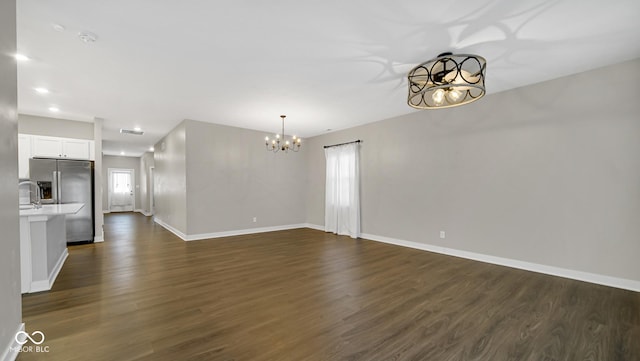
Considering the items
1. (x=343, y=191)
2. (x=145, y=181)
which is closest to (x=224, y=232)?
(x=343, y=191)

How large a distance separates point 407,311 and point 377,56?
9.28 feet

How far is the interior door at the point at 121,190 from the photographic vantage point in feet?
38.5

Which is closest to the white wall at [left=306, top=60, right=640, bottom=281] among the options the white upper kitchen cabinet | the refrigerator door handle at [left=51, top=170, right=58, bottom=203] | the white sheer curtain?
the white sheer curtain

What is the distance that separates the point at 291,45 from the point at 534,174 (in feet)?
12.8

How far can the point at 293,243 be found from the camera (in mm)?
5625

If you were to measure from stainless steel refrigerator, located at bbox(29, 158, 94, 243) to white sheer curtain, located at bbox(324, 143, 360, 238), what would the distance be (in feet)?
17.8

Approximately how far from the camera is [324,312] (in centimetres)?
255

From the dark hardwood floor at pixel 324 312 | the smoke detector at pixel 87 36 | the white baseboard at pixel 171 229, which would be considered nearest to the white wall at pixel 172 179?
the white baseboard at pixel 171 229

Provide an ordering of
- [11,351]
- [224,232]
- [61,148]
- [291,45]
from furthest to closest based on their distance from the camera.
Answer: [224,232]
[61,148]
[291,45]
[11,351]

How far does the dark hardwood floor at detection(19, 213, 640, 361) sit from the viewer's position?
1.97 meters

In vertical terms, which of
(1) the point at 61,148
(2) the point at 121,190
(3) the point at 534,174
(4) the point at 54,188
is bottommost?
(2) the point at 121,190

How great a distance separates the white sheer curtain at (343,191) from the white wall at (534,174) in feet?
3.41

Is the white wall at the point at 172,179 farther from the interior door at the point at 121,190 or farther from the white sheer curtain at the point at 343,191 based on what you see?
the interior door at the point at 121,190

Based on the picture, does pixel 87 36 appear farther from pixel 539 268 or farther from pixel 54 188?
pixel 539 268
